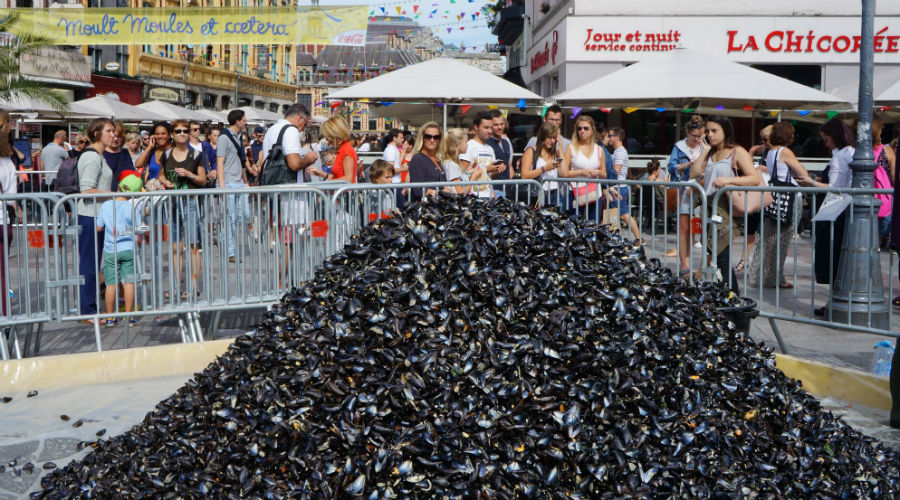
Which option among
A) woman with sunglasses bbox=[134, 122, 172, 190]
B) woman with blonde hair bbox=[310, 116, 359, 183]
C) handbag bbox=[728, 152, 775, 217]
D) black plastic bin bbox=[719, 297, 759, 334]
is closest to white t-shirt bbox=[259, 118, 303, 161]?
woman with blonde hair bbox=[310, 116, 359, 183]

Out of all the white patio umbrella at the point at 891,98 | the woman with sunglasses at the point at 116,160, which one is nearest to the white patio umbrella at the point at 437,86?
the woman with sunglasses at the point at 116,160

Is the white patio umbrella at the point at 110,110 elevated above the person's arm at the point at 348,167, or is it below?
above

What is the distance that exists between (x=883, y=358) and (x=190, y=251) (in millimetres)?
4651

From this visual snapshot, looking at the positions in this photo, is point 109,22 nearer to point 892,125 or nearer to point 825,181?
point 825,181

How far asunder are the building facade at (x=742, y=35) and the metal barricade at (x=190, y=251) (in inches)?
655

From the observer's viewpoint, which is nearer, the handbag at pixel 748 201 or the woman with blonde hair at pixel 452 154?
the handbag at pixel 748 201

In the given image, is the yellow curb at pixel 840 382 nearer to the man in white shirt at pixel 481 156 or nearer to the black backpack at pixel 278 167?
the man in white shirt at pixel 481 156

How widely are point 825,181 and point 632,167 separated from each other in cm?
774

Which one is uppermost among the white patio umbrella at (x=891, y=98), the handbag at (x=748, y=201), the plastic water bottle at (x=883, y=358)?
the white patio umbrella at (x=891, y=98)

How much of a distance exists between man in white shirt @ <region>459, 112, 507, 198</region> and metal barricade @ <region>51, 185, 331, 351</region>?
7.64ft

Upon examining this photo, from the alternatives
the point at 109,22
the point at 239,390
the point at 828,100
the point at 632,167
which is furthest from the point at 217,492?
the point at 109,22

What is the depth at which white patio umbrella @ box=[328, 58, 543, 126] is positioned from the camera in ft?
42.0

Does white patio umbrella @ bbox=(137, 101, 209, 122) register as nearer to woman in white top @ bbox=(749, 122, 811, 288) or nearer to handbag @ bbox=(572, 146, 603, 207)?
woman in white top @ bbox=(749, 122, 811, 288)

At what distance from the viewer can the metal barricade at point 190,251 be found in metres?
6.82
